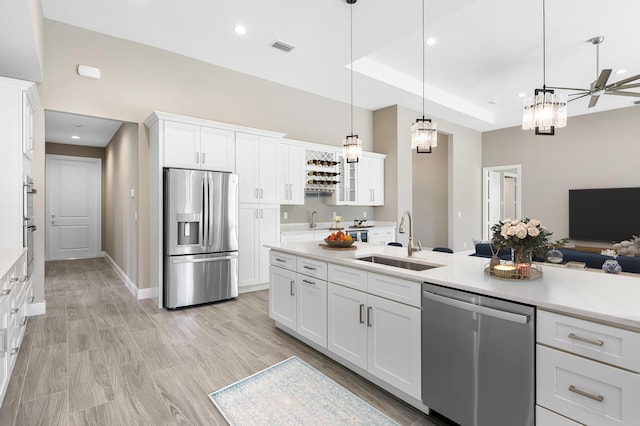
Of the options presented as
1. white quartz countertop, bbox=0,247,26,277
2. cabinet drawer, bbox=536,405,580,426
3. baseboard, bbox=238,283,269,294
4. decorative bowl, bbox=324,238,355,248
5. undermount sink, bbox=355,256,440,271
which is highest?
decorative bowl, bbox=324,238,355,248

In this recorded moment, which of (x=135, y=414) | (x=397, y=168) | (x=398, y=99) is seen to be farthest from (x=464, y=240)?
(x=135, y=414)

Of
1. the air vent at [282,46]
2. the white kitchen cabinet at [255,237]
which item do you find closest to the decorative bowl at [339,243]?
the white kitchen cabinet at [255,237]

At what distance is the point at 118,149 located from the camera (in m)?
6.15

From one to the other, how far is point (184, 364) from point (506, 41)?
18.2 feet

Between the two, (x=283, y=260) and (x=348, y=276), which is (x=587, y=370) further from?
(x=283, y=260)

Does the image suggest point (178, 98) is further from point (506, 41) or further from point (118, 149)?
point (506, 41)

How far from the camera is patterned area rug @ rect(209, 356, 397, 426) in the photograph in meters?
1.98

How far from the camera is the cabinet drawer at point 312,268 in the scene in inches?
106

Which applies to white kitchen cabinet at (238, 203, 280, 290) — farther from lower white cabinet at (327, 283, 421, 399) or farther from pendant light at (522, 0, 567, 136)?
pendant light at (522, 0, 567, 136)

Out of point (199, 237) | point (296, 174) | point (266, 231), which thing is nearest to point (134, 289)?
point (199, 237)

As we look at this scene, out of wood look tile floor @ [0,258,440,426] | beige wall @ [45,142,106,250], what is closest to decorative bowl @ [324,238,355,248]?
wood look tile floor @ [0,258,440,426]

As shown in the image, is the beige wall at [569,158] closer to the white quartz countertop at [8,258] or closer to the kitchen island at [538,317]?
the kitchen island at [538,317]

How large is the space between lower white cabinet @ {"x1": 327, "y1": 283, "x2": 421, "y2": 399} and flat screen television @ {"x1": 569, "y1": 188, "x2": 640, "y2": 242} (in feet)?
23.2

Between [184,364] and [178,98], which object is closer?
[184,364]
